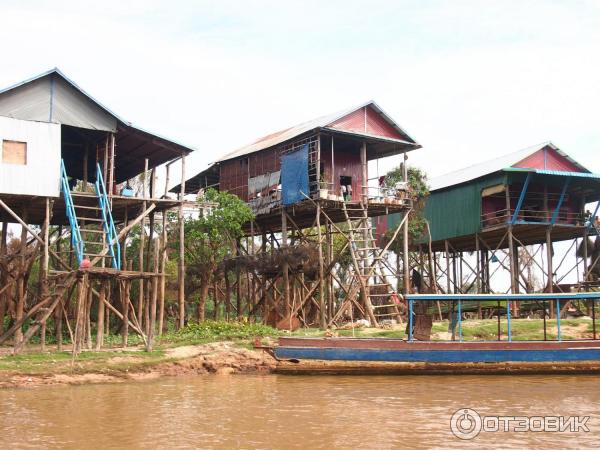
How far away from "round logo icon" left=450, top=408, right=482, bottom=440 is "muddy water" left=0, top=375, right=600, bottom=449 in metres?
0.15

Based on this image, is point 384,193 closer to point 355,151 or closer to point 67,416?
point 355,151

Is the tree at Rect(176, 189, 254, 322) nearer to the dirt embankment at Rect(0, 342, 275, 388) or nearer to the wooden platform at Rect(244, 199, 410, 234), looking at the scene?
the wooden platform at Rect(244, 199, 410, 234)

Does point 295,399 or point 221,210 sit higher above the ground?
point 221,210

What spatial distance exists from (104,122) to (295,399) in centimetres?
993

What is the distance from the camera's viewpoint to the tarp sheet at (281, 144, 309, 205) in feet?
81.0

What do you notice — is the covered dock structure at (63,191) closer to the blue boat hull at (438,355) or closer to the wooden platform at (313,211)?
the blue boat hull at (438,355)

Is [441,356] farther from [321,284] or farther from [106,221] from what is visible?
[106,221]

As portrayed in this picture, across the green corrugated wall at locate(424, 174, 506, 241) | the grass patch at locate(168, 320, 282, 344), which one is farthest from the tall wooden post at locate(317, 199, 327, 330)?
the green corrugated wall at locate(424, 174, 506, 241)

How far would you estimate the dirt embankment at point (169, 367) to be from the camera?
15453 millimetres

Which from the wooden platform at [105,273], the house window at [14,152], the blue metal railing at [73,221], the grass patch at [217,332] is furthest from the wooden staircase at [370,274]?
the house window at [14,152]

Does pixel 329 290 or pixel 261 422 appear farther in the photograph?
pixel 329 290

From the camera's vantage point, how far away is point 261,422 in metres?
11.7

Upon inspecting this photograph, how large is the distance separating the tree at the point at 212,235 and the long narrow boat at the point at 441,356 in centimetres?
766

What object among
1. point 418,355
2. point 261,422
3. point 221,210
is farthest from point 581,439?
point 221,210
